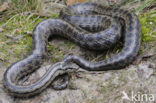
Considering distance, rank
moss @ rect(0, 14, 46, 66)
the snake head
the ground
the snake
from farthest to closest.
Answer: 1. moss @ rect(0, 14, 46, 66)
2. the snake head
3. the snake
4. the ground

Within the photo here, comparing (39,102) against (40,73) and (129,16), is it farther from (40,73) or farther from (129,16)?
(129,16)

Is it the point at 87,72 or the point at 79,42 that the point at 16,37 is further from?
the point at 87,72

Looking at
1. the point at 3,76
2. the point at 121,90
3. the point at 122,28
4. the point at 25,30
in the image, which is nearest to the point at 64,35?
the point at 25,30

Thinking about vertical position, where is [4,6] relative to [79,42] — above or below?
above

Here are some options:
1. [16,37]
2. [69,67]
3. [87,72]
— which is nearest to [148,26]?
[87,72]

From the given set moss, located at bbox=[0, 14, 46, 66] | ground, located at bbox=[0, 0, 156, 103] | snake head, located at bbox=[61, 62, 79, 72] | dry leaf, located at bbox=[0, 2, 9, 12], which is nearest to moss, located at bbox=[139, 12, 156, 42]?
ground, located at bbox=[0, 0, 156, 103]

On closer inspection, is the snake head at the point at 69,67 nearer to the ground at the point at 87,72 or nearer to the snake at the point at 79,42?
the snake at the point at 79,42

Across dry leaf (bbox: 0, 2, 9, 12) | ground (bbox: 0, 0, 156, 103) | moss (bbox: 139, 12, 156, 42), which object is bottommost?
ground (bbox: 0, 0, 156, 103)

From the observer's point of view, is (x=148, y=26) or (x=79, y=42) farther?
(x=148, y=26)

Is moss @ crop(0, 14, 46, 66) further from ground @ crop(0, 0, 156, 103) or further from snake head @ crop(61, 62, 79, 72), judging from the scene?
snake head @ crop(61, 62, 79, 72)
